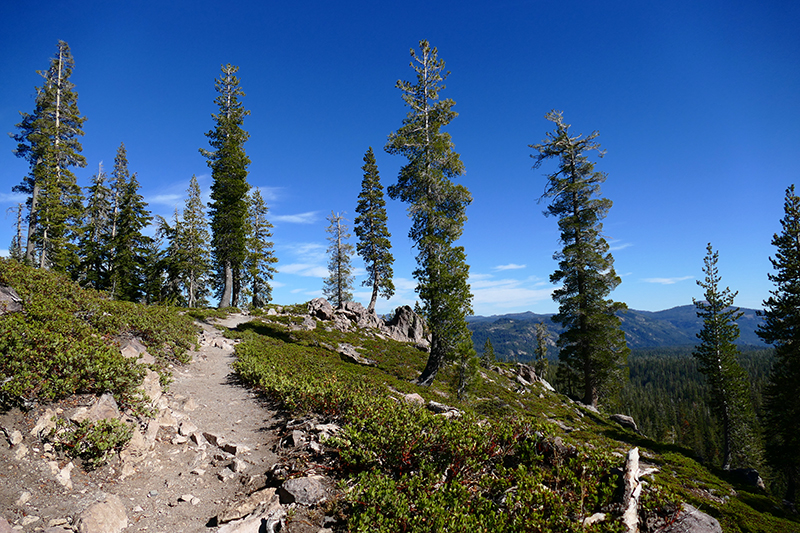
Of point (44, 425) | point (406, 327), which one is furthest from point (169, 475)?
point (406, 327)

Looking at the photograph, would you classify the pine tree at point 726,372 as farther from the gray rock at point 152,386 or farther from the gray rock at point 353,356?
the gray rock at point 152,386

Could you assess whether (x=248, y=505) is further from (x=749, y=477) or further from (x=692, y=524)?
(x=749, y=477)

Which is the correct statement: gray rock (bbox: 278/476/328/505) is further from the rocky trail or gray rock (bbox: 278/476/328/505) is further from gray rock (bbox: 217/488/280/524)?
gray rock (bbox: 217/488/280/524)

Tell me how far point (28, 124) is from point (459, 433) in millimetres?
38142

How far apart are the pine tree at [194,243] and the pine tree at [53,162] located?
29.9ft

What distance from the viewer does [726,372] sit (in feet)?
83.1

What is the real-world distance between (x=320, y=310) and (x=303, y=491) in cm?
2474

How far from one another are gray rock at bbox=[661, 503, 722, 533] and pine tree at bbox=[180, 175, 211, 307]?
39862 mm

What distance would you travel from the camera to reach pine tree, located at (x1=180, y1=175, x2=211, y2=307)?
3506cm

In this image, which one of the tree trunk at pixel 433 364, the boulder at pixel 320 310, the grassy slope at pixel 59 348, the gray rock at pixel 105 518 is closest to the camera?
the gray rock at pixel 105 518

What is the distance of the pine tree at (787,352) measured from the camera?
19.4 metres

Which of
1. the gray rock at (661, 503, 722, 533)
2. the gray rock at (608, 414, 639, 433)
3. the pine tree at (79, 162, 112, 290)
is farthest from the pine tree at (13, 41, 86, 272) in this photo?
the gray rock at (608, 414, 639, 433)

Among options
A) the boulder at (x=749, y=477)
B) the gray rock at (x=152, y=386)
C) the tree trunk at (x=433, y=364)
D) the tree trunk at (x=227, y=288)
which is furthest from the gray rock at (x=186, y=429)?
the boulder at (x=749, y=477)

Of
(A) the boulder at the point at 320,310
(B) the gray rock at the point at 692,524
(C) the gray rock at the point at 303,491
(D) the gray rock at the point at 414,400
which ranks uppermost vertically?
(A) the boulder at the point at 320,310
